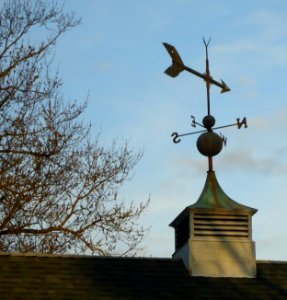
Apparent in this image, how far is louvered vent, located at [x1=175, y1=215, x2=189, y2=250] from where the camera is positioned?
59.4 feet

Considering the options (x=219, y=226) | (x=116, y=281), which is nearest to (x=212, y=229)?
(x=219, y=226)

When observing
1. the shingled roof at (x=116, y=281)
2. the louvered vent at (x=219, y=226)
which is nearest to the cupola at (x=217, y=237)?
the louvered vent at (x=219, y=226)

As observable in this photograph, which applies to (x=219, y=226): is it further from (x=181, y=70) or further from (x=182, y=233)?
(x=181, y=70)

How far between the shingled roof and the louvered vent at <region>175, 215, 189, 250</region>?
31.5 inches

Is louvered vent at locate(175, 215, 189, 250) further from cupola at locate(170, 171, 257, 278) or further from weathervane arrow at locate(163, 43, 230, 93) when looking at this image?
weathervane arrow at locate(163, 43, 230, 93)

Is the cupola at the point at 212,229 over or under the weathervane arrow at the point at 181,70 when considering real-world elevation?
under

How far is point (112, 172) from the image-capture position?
87.4 feet

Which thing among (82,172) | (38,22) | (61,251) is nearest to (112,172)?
(82,172)

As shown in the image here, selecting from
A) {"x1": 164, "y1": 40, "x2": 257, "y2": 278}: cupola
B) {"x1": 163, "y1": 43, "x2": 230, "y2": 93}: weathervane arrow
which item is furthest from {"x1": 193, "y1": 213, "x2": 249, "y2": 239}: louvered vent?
{"x1": 163, "y1": 43, "x2": 230, "y2": 93}: weathervane arrow

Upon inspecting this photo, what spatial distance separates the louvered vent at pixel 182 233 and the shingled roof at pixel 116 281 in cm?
80

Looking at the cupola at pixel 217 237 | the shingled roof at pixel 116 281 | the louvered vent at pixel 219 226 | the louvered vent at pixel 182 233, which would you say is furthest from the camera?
the louvered vent at pixel 182 233

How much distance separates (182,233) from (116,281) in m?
2.64

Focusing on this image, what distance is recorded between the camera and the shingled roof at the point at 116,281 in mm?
15648

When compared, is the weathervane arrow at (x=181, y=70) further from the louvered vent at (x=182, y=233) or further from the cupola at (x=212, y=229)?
the louvered vent at (x=182, y=233)
